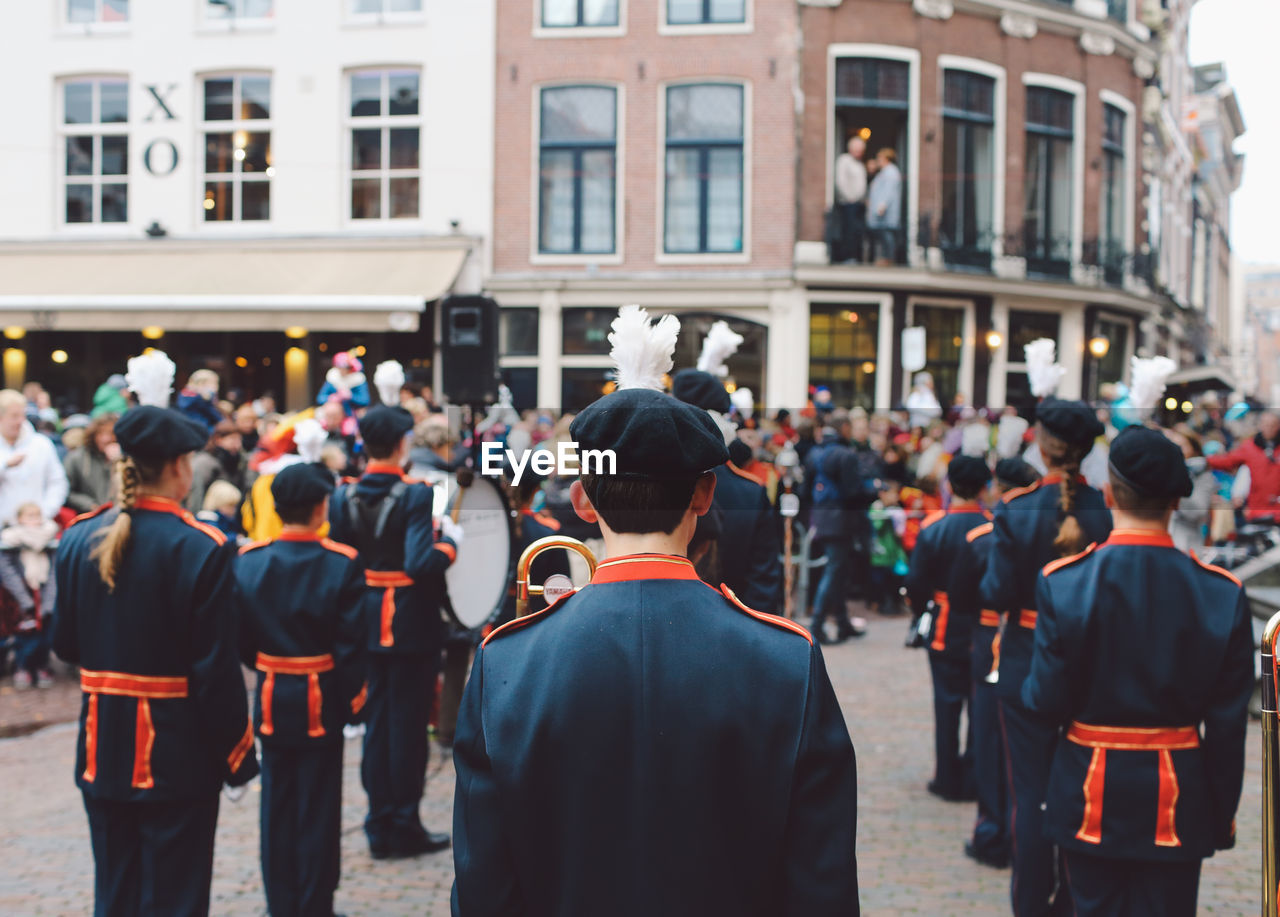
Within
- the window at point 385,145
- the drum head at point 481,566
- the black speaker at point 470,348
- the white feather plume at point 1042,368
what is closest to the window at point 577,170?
the window at point 385,145

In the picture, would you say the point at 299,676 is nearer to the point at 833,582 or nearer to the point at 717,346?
the point at 717,346

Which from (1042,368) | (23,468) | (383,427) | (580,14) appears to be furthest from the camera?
(580,14)

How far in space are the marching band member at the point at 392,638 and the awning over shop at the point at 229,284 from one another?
10.6m

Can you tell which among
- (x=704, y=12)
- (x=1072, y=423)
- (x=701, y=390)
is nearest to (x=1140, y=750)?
(x=1072, y=423)

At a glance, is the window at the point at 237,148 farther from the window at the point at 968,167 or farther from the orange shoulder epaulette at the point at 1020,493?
→ the orange shoulder epaulette at the point at 1020,493

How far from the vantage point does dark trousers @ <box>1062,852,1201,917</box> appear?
3.21m

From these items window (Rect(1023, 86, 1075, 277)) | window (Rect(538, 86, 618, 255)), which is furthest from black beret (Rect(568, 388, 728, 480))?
window (Rect(1023, 86, 1075, 277))

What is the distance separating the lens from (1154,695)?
3191mm

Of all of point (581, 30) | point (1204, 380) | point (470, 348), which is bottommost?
point (470, 348)

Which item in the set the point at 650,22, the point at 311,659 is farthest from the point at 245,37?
the point at 311,659

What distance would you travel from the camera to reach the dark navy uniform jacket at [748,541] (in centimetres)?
448

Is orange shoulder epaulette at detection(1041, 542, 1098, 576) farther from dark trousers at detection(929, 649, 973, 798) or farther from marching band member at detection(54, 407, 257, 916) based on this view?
marching band member at detection(54, 407, 257, 916)

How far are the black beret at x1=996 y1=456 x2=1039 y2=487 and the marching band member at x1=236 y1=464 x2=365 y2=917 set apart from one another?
10.4 ft

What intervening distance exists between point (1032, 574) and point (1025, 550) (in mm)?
113
